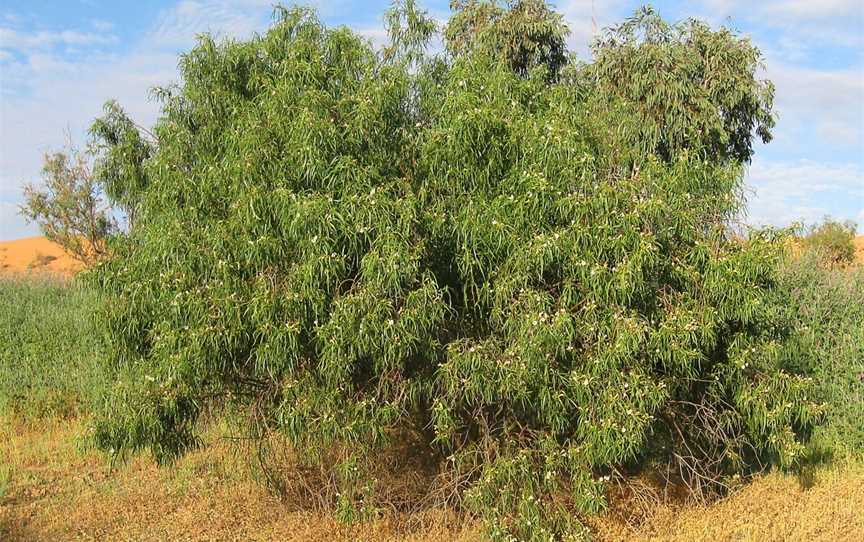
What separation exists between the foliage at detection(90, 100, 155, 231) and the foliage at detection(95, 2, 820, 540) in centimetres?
69

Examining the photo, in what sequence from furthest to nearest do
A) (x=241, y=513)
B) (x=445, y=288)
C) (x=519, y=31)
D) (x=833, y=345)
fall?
1. (x=519, y=31)
2. (x=833, y=345)
3. (x=241, y=513)
4. (x=445, y=288)

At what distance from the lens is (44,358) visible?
493 inches

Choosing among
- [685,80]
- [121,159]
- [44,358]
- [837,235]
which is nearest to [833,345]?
[685,80]

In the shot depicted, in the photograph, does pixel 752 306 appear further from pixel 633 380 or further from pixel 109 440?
pixel 109 440

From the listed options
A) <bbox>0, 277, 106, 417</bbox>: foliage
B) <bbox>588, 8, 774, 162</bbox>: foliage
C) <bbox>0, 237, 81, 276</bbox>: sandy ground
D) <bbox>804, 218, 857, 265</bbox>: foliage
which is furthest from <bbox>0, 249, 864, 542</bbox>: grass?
<bbox>0, 237, 81, 276</bbox>: sandy ground

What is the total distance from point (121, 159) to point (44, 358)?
651 cm

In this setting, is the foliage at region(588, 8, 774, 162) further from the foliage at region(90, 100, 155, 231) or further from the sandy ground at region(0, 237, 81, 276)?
the sandy ground at region(0, 237, 81, 276)

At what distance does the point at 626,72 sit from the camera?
1150 centimetres

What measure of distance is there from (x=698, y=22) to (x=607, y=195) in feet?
24.6

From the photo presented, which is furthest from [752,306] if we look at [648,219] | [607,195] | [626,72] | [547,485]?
[626,72]

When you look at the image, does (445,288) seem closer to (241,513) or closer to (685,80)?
(241,513)

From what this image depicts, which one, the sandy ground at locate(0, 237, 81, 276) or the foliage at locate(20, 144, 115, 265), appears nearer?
the foliage at locate(20, 144, 115, 265)

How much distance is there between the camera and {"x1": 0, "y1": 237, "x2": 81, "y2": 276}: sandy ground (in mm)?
43969

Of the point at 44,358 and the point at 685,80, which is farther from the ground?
the point at 685,80
